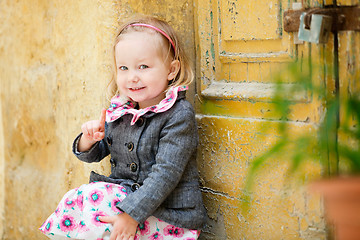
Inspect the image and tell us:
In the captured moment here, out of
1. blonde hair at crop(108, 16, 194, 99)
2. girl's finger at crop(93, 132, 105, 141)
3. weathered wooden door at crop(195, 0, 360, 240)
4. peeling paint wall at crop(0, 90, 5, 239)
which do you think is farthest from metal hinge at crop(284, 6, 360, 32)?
peeling paint wall at crop(0, 90, 5, 239)

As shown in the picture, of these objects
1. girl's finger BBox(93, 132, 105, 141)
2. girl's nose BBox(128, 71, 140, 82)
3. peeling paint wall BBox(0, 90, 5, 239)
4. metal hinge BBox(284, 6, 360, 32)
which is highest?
metal hinge BBox(284, 6, 360, 32)

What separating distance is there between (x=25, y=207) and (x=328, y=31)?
6.37ft

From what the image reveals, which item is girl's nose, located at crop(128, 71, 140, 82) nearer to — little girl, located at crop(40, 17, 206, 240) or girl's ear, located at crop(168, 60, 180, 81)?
little girl, located at crop(40, 17, 206, 240)

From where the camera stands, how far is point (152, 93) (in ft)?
6.98

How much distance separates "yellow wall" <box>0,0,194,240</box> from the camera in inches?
97.8

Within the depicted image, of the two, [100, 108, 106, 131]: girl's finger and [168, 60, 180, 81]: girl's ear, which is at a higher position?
[168, 60, 180, 81]: girl's ear

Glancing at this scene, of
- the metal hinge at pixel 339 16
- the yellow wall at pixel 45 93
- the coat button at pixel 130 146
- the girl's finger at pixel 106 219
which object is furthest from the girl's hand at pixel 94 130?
the metal hinge at pixel 339 16

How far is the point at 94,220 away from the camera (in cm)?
198

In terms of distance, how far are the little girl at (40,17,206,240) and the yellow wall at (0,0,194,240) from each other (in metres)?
0.27

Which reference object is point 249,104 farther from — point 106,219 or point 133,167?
point 106,219

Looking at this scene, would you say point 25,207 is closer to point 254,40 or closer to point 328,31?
point 254,40

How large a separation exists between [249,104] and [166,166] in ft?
1.34

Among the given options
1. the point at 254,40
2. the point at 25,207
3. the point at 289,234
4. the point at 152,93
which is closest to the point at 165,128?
the point at 152,93

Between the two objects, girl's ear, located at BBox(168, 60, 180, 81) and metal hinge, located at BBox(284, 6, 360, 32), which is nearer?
metal hinge, located at BBox(284, 6, 360, 32)
